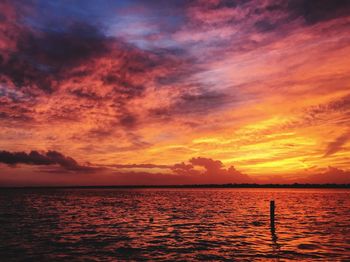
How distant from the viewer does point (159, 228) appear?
132 ft

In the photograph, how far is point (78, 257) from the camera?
25.0 metres

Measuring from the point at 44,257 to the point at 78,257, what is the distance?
8.41 feet

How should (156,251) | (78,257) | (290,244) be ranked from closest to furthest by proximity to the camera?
1. (78,257)
2. (156,251)
3. (290,244)

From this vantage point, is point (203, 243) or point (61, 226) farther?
point (61, 226)

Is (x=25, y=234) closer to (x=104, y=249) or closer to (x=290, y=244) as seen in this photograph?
(x=104, y=249)

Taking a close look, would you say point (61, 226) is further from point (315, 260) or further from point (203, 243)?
point (315, 260)

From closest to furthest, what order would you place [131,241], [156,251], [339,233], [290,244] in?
[156,251], [290,244], [131,241], [339,233]

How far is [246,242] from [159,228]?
12.8 metres

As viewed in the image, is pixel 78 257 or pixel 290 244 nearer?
pixel 78 257

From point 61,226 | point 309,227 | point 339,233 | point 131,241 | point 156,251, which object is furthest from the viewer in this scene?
point 61,226

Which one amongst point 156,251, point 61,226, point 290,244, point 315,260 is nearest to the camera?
point 315,260

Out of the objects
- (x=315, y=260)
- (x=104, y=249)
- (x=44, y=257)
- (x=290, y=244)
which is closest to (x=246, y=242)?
(x=290, y=244)

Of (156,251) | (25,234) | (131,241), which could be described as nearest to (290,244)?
(156,251)

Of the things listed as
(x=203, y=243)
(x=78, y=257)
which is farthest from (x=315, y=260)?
(x=78, y=257)
